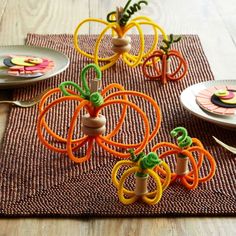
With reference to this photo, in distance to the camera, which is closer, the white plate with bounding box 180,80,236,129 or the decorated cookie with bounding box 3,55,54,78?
the white plate with bounding box 180,80,236,129

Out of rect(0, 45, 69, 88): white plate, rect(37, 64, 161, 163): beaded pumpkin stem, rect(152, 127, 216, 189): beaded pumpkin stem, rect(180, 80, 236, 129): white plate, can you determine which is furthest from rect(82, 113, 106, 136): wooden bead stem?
rect(0, 45, 69, 88): white plate

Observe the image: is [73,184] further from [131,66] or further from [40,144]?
[131,66]

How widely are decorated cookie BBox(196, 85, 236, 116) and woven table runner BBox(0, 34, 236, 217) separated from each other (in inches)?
1.5

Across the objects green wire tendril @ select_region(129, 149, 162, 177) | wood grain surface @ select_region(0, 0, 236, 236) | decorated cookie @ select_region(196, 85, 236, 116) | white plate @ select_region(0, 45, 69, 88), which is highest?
green wire tendril @ select_region(129, 149, 162, 177)

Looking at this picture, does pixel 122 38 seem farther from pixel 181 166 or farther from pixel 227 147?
pixel 181 166

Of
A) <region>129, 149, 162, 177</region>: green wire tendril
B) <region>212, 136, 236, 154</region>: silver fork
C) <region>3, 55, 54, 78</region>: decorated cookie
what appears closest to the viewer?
<region>129, 149, 162, 177</region>: green wire tendril

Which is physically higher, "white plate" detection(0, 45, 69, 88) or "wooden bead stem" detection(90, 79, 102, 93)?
"wooden bead stem" detection(90, 79, 102, 93)

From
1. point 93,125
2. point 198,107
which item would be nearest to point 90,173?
point 93,125

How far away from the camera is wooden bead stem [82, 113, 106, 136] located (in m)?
1.28

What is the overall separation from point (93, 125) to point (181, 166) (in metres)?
0.19

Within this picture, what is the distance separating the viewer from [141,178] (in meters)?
1.12

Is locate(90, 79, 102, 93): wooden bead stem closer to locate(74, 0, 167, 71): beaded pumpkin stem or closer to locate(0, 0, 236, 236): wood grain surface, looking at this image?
locate(0, 0, 236, 236): wood grain surface

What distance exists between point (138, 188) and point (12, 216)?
204mm

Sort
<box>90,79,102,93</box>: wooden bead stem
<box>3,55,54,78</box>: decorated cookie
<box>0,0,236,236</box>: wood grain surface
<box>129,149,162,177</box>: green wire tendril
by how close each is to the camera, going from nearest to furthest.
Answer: <box>129,149,162,177</box>: green wire tendril, <box>90,79,102,93</box>: wooden bead stem, <box>3,55,54,78</box>: decorated cookie, <box>0,0,236,236</box>: wood grain surface
